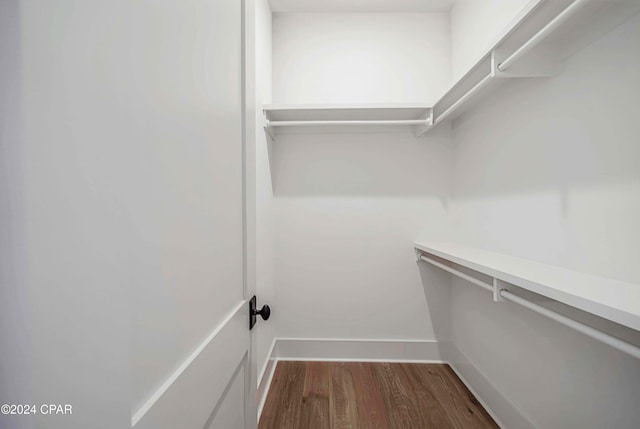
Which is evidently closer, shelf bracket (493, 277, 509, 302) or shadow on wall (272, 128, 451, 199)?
shelf bracket (493, 277, 509, 302)

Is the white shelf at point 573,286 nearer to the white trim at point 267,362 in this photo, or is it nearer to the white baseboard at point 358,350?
the white baseboard at point 358,350

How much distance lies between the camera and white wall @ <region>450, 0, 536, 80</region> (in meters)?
1.45

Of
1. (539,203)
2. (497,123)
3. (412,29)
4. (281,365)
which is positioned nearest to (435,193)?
(497,123)

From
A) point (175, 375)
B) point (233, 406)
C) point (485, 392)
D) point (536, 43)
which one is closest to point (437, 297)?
point (485, 392)

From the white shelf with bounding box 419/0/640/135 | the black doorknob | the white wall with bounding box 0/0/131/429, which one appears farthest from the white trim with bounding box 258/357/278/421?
the white shelf with bounding box 419/0/640/135

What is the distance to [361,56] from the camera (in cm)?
214

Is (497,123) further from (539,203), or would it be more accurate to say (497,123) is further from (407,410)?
(407,410)

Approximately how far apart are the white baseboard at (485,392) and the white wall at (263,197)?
1.33 metres

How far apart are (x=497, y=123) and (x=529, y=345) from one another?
3.81ft

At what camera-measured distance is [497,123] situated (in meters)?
1.54

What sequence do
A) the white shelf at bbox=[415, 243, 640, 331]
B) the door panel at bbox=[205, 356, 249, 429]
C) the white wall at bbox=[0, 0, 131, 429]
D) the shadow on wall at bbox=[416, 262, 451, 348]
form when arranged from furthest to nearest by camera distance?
the shadow on wall at bbox=[416, 262, 451, 348]
the white shelf at bbox=[415, 243, 640, 331]
the door panel at bbox=[205, 356, 249, 429]
the white wall at bbox=[0, 0, 131, 429]

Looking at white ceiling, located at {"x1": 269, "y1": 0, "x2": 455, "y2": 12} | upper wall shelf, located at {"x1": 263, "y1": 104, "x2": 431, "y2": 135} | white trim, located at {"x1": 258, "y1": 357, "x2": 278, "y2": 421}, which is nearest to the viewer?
white trim, located at {"x1": 258, "y1": 357, "x2": 278, "y2": 421}

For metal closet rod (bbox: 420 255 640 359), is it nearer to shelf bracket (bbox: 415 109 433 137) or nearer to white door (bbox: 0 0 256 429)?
white door (bbox: 0 0 256 429)

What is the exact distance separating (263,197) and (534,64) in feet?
4.92
